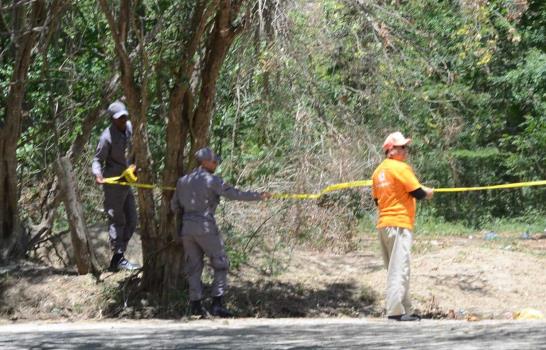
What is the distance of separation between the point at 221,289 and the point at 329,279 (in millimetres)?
2040

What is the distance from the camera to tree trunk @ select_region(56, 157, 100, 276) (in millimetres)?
12867

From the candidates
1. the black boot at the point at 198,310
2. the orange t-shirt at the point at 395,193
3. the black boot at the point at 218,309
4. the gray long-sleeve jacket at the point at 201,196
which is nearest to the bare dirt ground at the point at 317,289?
the black boot at the point at 198,310

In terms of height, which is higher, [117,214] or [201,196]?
[201,196]

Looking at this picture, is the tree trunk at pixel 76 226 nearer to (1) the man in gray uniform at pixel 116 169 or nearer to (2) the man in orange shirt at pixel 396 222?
(1) the man in gray uniform at pixel 116 169

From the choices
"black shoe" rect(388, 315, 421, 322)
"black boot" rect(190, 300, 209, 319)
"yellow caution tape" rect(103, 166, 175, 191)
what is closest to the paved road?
"black shoe" rect(388, 315, 421, 322)

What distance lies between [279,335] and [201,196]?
2602mm

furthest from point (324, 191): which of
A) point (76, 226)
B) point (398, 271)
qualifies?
point (76, 226)

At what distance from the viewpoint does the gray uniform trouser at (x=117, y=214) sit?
13269 mm

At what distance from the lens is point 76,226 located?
13.0 metres

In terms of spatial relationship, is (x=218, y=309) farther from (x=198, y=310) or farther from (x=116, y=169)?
(x=116, y=169)

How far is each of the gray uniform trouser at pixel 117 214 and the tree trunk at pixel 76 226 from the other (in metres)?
0.34

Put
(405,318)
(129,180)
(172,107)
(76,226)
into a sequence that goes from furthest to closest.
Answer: (76,226), (129,180), (172,107), (405,318)

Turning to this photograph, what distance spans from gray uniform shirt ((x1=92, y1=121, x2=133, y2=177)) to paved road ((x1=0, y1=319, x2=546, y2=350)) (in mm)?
2483

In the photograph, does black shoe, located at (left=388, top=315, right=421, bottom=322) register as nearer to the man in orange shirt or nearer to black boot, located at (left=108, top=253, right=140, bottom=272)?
the man in orange shirt
